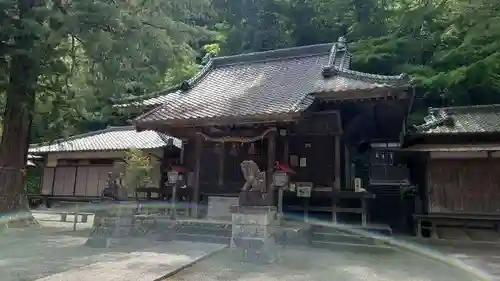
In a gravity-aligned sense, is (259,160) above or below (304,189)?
above

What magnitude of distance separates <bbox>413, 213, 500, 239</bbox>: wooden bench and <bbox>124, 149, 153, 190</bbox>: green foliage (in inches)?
465

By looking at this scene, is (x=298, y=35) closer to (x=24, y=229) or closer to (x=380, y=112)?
(x=380, y=112)

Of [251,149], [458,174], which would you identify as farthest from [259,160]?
[458,174]

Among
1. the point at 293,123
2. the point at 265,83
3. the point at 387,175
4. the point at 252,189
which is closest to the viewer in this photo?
the point at 252,189

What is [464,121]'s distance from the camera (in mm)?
13242

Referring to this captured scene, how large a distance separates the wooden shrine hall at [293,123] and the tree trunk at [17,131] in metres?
3.57

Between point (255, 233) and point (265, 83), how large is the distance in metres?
6.22

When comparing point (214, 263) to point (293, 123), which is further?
point (293, 123)

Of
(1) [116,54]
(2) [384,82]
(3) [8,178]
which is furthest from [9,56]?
(2) [384,82]

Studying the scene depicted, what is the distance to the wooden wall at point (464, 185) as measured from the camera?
37.8 ft

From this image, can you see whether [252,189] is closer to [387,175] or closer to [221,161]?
[221,161]

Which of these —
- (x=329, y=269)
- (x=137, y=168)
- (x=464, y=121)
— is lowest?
(x=329, y=269)

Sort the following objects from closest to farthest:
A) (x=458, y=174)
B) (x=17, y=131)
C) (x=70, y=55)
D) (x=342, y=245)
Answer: (x=342, y=245) → (x=458, y=174) → (x=70, y=55) → (x=17, y=131)

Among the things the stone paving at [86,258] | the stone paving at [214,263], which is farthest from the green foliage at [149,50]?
the stone paving at [214,263]
